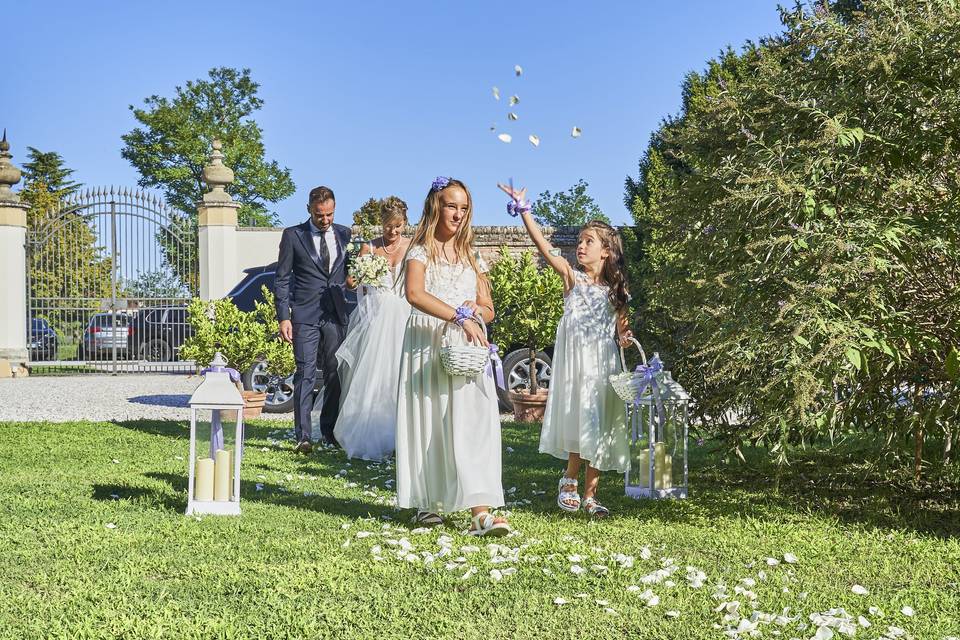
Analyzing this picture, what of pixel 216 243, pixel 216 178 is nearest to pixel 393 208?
pixel 216 243

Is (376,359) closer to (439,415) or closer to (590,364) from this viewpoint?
(590,364)

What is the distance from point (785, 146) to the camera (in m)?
4.78

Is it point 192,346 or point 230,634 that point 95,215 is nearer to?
point 192,346

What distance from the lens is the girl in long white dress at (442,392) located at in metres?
4.91

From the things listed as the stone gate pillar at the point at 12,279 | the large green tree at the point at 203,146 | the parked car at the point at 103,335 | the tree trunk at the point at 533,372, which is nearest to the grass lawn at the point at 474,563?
the tree trunk at the point at 533,372

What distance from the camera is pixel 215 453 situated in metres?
5.53

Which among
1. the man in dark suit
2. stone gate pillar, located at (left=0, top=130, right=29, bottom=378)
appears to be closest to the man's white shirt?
the man in dark suit

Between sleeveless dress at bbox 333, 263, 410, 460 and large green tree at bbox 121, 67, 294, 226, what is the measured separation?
3311 cm

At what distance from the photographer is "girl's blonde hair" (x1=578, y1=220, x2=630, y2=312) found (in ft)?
18.8

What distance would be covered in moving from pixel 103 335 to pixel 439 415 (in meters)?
15.8

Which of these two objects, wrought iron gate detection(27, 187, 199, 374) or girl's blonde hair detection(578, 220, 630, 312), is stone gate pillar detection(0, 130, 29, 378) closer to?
wrought iron gate detection(27, 187, 199, 374)

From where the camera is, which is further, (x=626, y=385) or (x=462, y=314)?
(x=626, y=385)

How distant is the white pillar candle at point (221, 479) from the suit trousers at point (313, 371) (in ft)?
8.27

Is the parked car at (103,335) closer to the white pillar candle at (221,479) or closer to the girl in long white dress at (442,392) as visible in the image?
the white pillar candle at (221,479)
